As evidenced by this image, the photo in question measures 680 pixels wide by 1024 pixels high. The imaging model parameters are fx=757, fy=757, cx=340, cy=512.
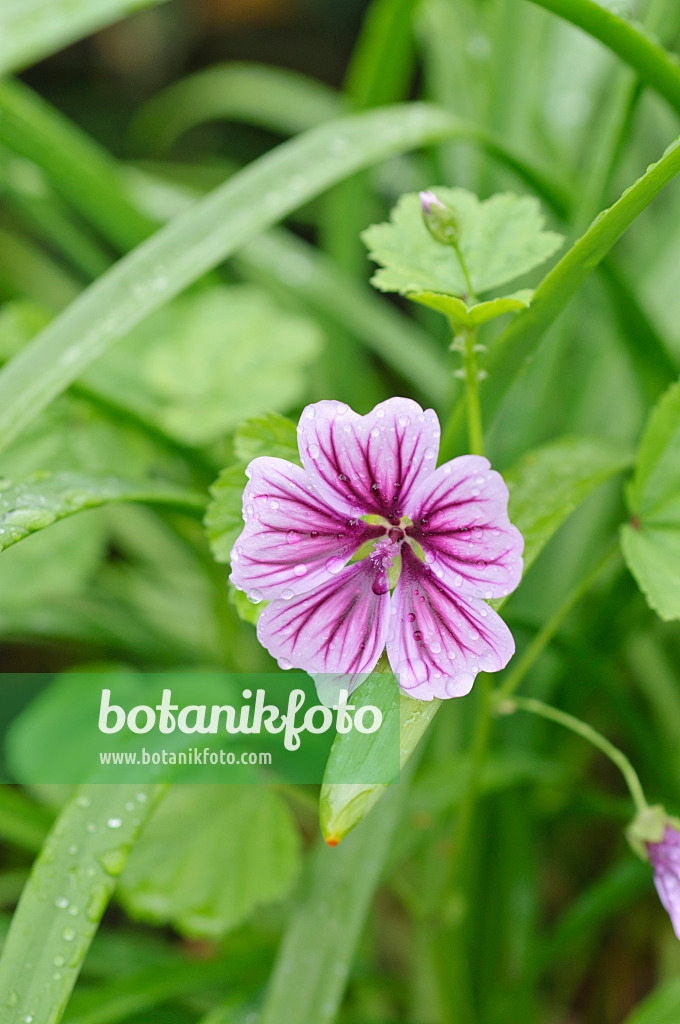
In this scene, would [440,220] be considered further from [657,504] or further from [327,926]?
[327,926]

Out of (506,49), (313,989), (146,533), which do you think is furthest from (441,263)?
(146,533)

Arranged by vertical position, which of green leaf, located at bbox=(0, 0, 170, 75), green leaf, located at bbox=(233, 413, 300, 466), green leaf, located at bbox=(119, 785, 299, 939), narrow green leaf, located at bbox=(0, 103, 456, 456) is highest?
green leaf, located at bbox=(0, 0, 170, 75)

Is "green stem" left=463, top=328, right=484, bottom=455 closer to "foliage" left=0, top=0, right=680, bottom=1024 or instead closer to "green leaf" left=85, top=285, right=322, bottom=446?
"foliage" left=0, top=0, right=680, bottom=1024

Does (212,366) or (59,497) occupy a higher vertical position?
(212,366)

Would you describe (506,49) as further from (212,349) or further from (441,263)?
(441,263)

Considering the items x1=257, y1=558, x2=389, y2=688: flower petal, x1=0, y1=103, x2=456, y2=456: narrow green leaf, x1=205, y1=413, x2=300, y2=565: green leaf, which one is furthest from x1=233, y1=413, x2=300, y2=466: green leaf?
x1=0, y1=103, x2=456, y2=456: narrow green leaf

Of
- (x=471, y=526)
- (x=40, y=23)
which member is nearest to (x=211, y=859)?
(x=471, y=526)

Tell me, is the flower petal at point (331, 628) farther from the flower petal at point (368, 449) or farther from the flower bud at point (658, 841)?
the flower bud at point (658, 841)
